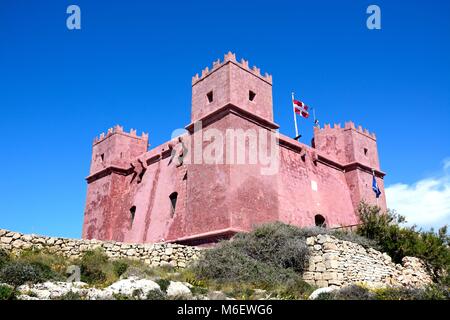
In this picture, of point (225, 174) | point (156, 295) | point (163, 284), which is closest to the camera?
point (156, 295)

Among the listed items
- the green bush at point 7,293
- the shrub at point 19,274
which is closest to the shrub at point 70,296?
the green bush at point 7,293

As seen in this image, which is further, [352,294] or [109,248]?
[109,248]

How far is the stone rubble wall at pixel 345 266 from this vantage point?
14797 mm

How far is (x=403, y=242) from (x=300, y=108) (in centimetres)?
1036

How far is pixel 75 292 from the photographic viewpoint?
10250 mm

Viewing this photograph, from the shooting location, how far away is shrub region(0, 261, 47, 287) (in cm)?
1104

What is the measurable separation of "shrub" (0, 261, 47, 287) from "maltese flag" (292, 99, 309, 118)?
18283 mm

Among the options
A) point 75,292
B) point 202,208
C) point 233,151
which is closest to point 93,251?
point 75,292

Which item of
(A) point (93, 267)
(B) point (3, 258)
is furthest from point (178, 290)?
(B) point (3, 258)

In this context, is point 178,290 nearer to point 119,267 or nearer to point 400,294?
point 119,267

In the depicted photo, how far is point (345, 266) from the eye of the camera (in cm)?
1498

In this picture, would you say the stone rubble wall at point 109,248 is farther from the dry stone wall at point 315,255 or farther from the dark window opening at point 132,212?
the dark window opening at point 132,212

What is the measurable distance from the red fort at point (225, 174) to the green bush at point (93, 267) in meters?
5.25
